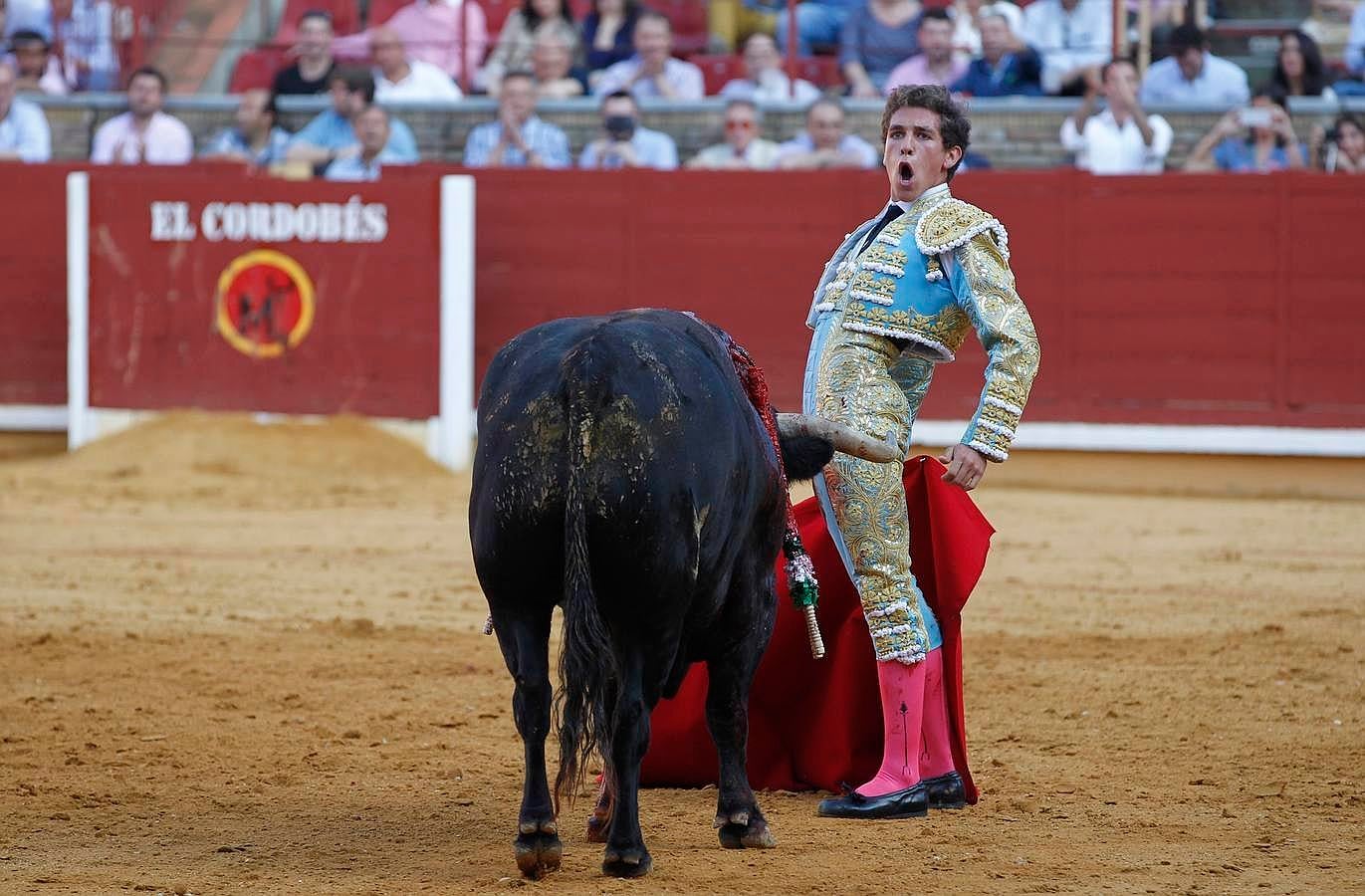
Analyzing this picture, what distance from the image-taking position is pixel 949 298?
11.7 ft

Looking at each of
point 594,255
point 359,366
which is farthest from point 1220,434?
point 359,366

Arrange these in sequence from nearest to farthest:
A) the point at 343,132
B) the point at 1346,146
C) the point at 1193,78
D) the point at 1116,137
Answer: the point at 1346,146
the point at 1116,137
the point at 1193,78
the point at 343,132

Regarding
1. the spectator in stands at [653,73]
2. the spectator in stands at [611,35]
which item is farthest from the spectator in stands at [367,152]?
the spectator in stands at [611,35]

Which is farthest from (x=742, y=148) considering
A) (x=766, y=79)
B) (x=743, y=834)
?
(x=743, y=834)

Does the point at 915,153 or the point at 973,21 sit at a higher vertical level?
the point at 973,21

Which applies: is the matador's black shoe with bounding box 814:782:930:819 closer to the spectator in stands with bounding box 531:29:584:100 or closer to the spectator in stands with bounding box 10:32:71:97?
the spectator in stands with bounding box 531:29:584:100

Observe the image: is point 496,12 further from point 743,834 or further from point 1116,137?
point 743,834

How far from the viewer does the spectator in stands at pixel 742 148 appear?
942 cm

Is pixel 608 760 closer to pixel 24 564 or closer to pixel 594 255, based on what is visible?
pixel 24 564

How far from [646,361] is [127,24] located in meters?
8.95

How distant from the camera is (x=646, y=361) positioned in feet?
10.1

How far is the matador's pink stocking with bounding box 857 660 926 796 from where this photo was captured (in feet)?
12.0

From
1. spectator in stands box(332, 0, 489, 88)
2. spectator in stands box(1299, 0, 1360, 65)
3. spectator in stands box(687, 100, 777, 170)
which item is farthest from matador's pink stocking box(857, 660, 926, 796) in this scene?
spectator in stands box(332, 0, 489, 88)

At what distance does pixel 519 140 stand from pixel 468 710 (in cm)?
547
